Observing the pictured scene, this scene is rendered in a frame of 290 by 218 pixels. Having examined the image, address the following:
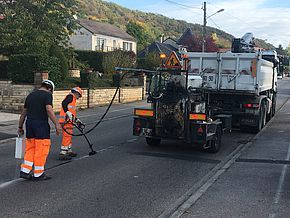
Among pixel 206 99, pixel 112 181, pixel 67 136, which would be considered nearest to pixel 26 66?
pixel 206 99

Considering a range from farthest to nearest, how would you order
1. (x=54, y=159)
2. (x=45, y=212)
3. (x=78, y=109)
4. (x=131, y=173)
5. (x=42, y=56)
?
(x=78, y=109) → (x=42, y=56) → (x=54, y=159) → (x=131, y=173) → (x=45, y=212)

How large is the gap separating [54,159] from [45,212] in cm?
367

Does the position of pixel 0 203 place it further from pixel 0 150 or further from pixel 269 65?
pixel 269 65

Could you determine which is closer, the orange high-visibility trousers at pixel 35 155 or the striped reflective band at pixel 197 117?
the orange high-visibility trousers at pixel 35 155

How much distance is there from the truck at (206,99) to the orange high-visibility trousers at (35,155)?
141 inches

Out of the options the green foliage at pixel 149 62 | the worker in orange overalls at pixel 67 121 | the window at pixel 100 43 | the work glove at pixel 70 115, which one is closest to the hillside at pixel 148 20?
the window at pixel 100 43

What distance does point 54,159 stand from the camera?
9273mm

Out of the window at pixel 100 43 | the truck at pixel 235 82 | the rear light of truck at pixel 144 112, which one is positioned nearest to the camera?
the rear light of truck at pixel 144 112

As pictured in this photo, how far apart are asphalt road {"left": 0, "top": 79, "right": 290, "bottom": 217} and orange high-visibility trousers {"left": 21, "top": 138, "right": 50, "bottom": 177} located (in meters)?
0.23

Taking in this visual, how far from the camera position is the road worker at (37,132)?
288 inches

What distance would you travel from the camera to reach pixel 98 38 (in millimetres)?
59094

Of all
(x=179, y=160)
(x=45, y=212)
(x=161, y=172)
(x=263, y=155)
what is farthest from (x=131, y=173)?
(x=263, y=155)

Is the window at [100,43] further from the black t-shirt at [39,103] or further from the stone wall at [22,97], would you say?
the black t-shirt at [39,103]

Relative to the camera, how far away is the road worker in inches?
288
